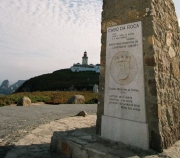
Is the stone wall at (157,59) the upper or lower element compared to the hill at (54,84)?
lower

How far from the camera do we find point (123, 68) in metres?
4.00

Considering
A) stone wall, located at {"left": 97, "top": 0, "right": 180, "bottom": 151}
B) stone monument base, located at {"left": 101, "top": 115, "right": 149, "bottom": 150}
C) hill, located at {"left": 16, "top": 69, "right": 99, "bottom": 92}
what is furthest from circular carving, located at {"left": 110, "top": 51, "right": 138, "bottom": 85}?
hill, located at {"left": 16, "top": 69, "right": 99, "bottom": 92}

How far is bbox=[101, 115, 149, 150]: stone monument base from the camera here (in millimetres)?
3598

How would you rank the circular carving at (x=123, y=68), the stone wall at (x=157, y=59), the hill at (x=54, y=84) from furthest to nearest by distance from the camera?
the hill at (x=54, y=84)
the circular carving at (x=123, y=68)
the stone wall at (x=157, y=59)

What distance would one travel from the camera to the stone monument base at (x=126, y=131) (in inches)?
142

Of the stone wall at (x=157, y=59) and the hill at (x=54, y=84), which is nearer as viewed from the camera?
the stone wall at (x=157, y=59)

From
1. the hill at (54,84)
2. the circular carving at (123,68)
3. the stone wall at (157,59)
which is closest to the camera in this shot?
the stone wall at (157,59)

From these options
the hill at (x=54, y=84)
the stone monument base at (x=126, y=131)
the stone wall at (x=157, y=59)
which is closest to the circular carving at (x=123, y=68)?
the stone wall at (x=157, y=59)

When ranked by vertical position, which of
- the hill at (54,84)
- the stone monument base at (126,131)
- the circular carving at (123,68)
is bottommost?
the stone monument base at (126,131)

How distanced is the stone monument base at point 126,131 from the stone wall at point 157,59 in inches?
5.5

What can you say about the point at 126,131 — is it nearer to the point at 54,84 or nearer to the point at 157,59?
the point at 157,59

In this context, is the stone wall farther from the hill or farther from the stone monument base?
the hill

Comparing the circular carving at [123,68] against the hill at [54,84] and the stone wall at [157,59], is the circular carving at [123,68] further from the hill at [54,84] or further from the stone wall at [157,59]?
the hill at [54,84]

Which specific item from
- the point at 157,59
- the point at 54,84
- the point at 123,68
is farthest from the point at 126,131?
the point at 54,84
